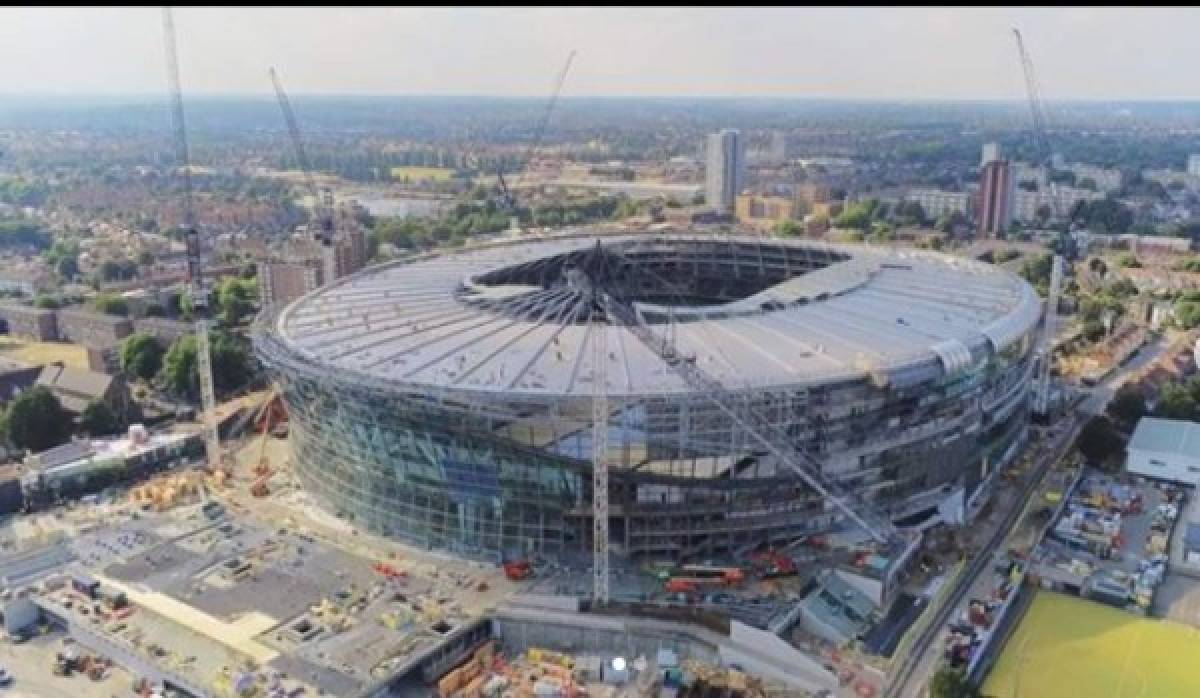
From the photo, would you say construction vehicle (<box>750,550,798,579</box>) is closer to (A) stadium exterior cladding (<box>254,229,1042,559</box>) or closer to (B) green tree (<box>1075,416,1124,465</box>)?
(A) stadium exterior cladding (<box>254,229,1042,559</box>)

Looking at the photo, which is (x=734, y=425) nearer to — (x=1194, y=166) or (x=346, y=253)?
(x=346, y=253)

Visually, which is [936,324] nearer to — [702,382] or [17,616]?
[702,382]

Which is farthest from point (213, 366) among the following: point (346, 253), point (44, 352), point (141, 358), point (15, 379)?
point (346, 253)

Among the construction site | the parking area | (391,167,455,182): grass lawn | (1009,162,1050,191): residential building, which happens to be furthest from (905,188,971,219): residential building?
the parking area

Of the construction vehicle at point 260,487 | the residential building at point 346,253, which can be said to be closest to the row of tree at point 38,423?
the construction vehicle at point 260,487

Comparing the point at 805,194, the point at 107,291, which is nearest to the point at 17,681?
the point at 107,291

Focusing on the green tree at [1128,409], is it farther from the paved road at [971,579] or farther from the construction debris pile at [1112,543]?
the construction debris pile at [1112,543]
